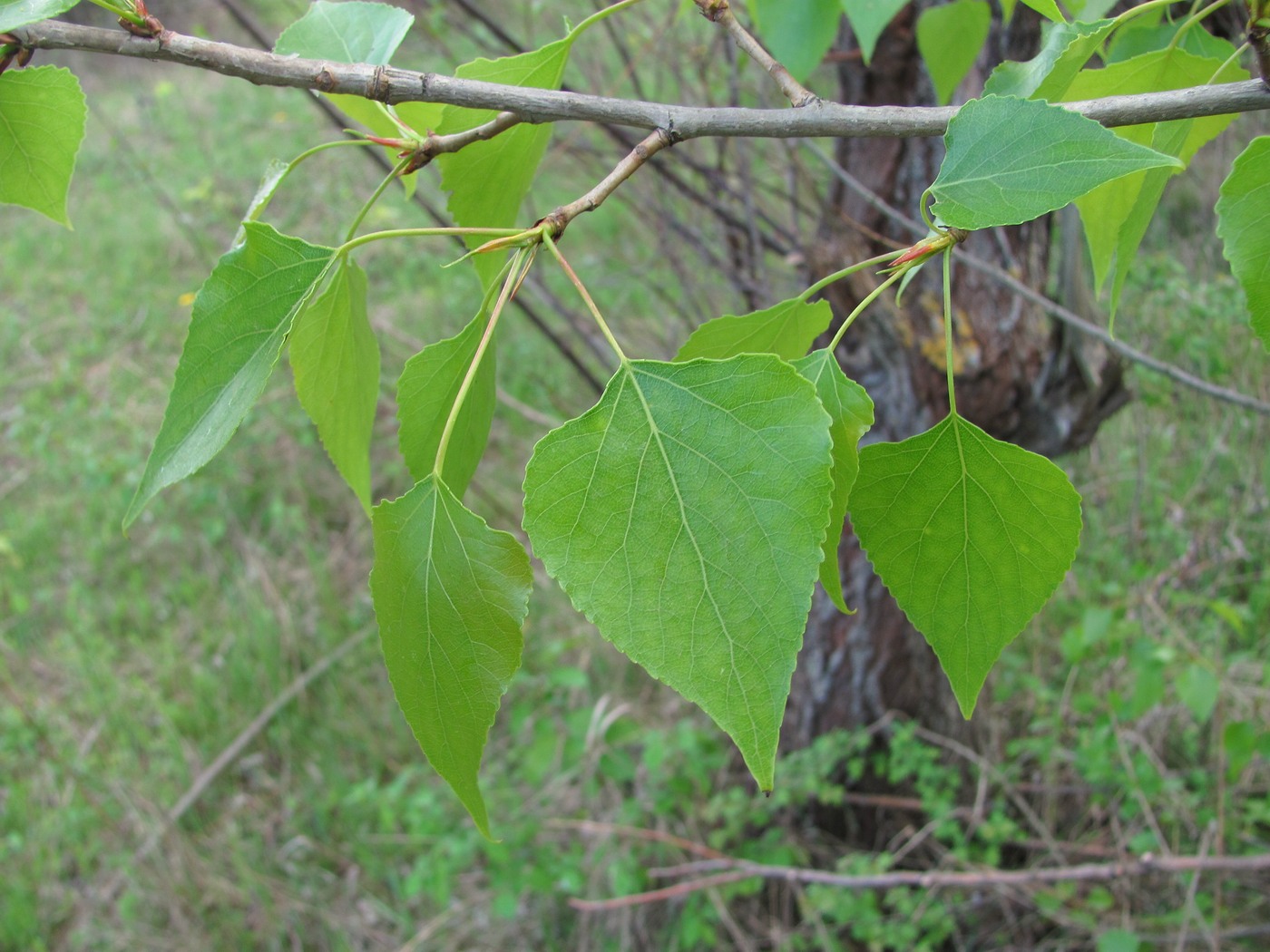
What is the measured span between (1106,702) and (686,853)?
690mm

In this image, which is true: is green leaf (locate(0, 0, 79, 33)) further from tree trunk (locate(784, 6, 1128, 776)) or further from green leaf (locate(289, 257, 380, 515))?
tree trunk (locate(784, 6, 1128, 776))

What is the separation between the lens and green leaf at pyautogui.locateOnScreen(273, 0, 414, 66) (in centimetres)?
55

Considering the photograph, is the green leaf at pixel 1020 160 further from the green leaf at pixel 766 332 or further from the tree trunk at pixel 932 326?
the tree trunk at pixel 932 326

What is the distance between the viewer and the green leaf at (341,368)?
0.48 meters

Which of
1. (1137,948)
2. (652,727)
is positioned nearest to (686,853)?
(652,727)

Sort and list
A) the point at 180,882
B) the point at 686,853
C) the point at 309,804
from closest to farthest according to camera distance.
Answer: the point at 686,853 → the point at 180,882 → the point at 309,804

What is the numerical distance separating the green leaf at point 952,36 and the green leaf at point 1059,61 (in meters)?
0.35

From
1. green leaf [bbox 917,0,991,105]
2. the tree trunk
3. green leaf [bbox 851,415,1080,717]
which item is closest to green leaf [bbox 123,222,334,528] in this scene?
green leaf [bbox 851,415,1080,717]

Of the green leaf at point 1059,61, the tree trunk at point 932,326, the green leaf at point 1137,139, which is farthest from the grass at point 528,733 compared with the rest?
the green leaf at point 1059,61

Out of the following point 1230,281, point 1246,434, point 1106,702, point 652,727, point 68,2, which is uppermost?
point 68,2

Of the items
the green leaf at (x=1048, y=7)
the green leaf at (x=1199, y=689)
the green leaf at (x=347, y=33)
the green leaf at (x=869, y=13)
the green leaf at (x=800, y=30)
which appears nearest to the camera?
the green leaf at (x=1048, y=7)

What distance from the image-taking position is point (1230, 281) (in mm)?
1894

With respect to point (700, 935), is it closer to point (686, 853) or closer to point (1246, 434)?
point (686, 853)

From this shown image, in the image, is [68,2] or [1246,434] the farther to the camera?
[1246,434]
